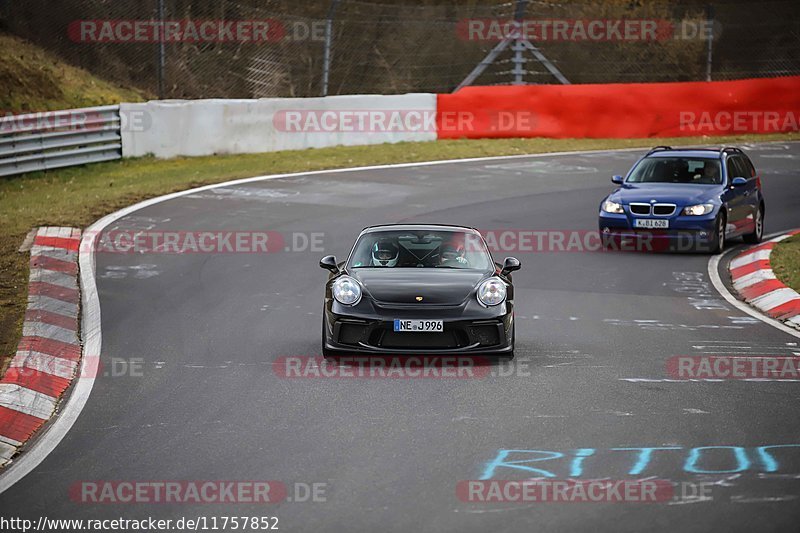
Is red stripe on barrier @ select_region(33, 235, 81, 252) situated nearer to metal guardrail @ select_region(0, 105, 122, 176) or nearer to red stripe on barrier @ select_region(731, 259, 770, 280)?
metal guardrail @ select_region(0, 105, 122, 176)

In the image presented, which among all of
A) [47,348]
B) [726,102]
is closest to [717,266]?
[47,348]

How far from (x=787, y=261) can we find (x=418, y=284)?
7495 millimetres

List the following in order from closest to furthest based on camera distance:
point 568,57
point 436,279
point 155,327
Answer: point 436,279 → point 155,327 → point 568,57

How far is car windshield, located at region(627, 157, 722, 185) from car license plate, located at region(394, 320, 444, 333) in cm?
944

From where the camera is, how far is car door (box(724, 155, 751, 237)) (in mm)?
18225

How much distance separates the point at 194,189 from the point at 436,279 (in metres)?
11.8

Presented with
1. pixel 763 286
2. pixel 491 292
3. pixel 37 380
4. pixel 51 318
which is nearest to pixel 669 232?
pixel 763 286

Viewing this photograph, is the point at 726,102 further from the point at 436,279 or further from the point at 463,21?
the point at 436,279

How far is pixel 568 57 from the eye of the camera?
112 feet

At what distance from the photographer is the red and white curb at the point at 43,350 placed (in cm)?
876
